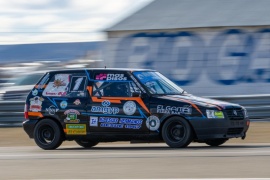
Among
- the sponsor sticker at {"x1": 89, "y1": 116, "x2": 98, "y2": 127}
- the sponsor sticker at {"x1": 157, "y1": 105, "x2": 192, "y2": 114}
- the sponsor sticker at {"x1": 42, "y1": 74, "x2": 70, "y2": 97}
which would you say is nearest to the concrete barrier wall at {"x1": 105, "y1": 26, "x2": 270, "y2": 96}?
the sponsor sticker at {"x1": 42, "y1": 74, "x2": 70, "y2": 97}

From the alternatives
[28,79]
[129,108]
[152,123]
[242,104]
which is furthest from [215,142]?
A: [28,79]

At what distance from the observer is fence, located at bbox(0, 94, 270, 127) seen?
67.6ft

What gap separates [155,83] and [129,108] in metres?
0.80

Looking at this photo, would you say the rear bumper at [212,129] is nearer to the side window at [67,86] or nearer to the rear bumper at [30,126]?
the side window at [67,86]

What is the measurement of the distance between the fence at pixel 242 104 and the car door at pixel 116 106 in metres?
6.85

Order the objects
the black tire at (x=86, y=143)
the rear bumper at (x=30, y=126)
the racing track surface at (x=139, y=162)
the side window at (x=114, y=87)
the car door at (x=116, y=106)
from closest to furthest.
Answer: the racing track surface at (x=139, y=162)
the car door at (x=116, y=106)
the side window at (x=114, y=87)
the rear bumper at (x=30, y=126)
the black tire at (x=86, y=143)

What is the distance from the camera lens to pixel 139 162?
1147 cm

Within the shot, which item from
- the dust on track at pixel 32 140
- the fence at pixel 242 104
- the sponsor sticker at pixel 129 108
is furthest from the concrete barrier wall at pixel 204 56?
the sponsor sticker at pixel 129 108

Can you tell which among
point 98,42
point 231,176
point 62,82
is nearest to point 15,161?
point 62,82

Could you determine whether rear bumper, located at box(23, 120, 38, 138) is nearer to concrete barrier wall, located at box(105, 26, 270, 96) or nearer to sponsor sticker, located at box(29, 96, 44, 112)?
sponsor sticker, located at box(29, 96, 44, 112)

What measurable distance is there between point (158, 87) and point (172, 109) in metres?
0.85

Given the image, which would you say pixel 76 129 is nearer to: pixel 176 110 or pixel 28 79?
pixel 176 110

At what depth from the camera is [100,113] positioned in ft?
47.0

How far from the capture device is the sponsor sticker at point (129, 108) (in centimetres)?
1406
